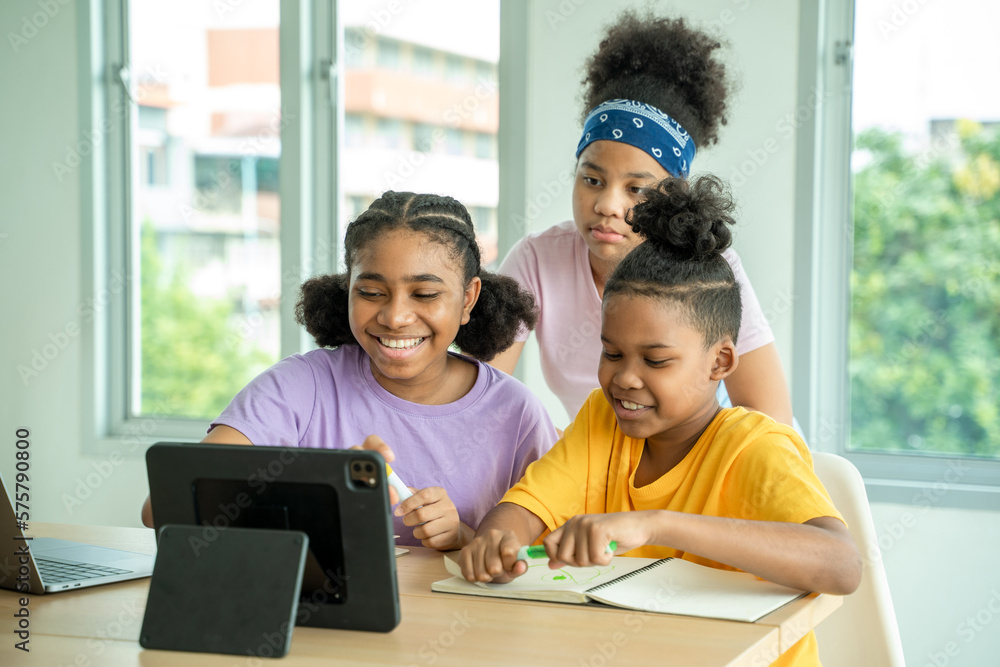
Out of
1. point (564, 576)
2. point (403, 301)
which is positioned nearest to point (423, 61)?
point (403, 301)

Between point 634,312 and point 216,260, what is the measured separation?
247cm

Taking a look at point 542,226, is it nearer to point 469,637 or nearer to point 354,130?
point 354,130

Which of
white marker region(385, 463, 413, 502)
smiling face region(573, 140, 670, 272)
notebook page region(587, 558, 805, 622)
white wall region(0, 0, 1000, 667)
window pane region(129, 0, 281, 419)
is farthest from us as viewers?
window pane region(129, 0, 281, 419)

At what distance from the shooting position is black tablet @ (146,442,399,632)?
91cm

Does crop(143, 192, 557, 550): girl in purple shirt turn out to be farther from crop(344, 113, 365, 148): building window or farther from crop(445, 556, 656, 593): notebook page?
crop(344, 113, 365, 148): building window

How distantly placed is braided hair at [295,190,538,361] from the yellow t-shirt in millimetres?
322

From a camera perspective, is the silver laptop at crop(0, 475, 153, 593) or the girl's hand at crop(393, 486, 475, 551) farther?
the girl's hand at crop(393, 486, 475, 551)

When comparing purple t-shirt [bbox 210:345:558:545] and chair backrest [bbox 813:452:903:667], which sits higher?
purple t-shirt [bbox 210:345:558:545]

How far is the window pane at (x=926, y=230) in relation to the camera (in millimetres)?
2600

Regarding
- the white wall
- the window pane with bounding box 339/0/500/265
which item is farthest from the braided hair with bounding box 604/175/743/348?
the window pane with bounding box 339/0/500/265

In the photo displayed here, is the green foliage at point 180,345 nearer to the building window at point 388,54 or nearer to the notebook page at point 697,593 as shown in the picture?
the building window at point 388,54

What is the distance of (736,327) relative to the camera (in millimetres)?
1434

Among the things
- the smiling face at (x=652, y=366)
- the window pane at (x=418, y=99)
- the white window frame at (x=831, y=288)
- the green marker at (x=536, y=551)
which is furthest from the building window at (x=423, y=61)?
the green marker at (x=536, y=551)

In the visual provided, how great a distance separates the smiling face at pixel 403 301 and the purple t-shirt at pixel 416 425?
3.3 inches
